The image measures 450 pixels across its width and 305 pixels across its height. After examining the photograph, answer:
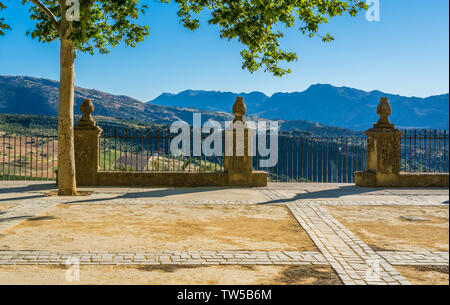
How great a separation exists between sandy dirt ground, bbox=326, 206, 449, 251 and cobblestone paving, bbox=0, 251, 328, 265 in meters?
1.40

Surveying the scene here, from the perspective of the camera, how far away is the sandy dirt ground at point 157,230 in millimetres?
5656

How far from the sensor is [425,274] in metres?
4.52

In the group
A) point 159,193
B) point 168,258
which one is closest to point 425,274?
point 168,258

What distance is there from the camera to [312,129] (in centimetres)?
8669

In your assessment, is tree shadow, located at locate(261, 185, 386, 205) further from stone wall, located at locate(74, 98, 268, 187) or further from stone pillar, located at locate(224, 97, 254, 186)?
stone pillar, located at locate(224, 97, 254, 186)

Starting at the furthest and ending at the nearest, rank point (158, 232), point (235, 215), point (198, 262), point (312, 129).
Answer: point (312, 129), point (235, 215), point (158, 232), point (198, 262)

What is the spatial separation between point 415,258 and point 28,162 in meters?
35.5

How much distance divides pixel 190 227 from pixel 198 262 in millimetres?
2015

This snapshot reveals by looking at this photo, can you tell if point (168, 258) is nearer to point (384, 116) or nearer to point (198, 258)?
point (198, 258)

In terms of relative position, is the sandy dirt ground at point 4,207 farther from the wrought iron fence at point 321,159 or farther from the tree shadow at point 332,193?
the tree shadow at point 332,193

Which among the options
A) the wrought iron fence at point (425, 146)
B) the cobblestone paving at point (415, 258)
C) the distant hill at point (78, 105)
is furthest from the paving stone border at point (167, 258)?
the distant hill at point (78, 105)

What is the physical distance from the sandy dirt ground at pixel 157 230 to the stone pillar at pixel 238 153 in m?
3.92
